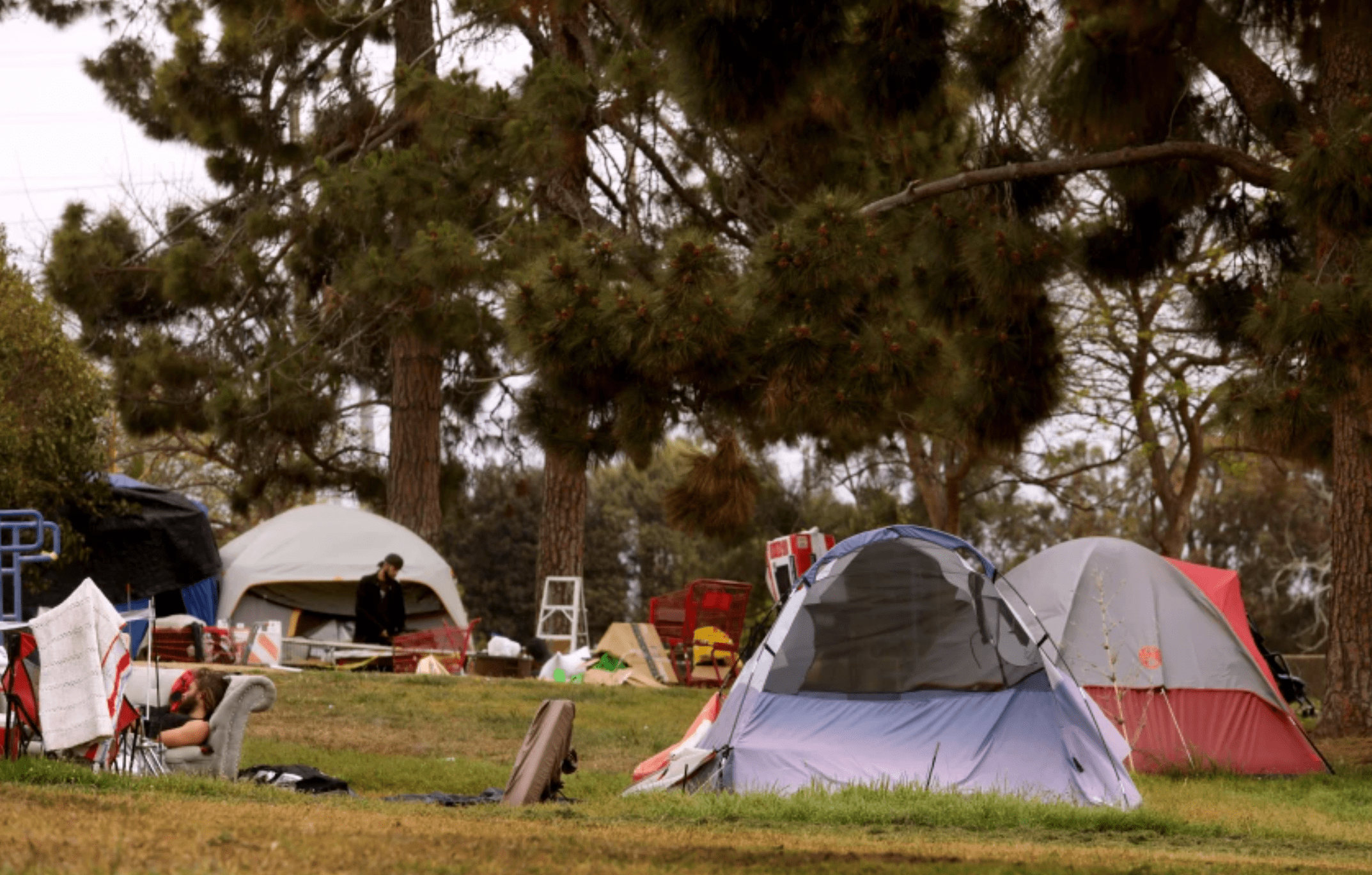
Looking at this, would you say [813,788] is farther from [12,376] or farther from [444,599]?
[444,599]

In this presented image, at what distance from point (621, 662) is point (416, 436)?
5.69 meters

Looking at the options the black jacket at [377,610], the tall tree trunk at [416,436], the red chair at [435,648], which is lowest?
the red chair at [435,648]

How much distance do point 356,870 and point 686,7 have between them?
7.82m

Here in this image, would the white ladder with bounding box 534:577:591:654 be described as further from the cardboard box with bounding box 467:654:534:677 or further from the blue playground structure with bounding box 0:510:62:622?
the blue playground structure with bounding box 0:510:62:622

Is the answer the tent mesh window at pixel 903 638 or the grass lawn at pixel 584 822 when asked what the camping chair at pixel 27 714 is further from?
the tent mesh window at pixel 903 638

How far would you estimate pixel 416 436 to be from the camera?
20.3 m

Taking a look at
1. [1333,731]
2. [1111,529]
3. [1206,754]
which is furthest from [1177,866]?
[1111,529]

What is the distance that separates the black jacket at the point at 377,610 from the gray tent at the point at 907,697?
→ 297 inches

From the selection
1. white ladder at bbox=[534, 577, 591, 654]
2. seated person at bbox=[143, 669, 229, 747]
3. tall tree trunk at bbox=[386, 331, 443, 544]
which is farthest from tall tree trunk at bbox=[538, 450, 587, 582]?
seated person at bbox=[143, 669, 229, 747]

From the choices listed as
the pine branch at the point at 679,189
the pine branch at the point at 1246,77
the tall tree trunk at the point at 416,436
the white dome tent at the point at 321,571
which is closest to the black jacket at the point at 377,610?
the white dome tent at the point at 321,571

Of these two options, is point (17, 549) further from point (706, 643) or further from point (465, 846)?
point (465, 846)

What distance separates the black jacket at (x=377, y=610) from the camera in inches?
623

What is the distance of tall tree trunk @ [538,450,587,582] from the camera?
18.7m

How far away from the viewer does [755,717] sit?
872 cm
